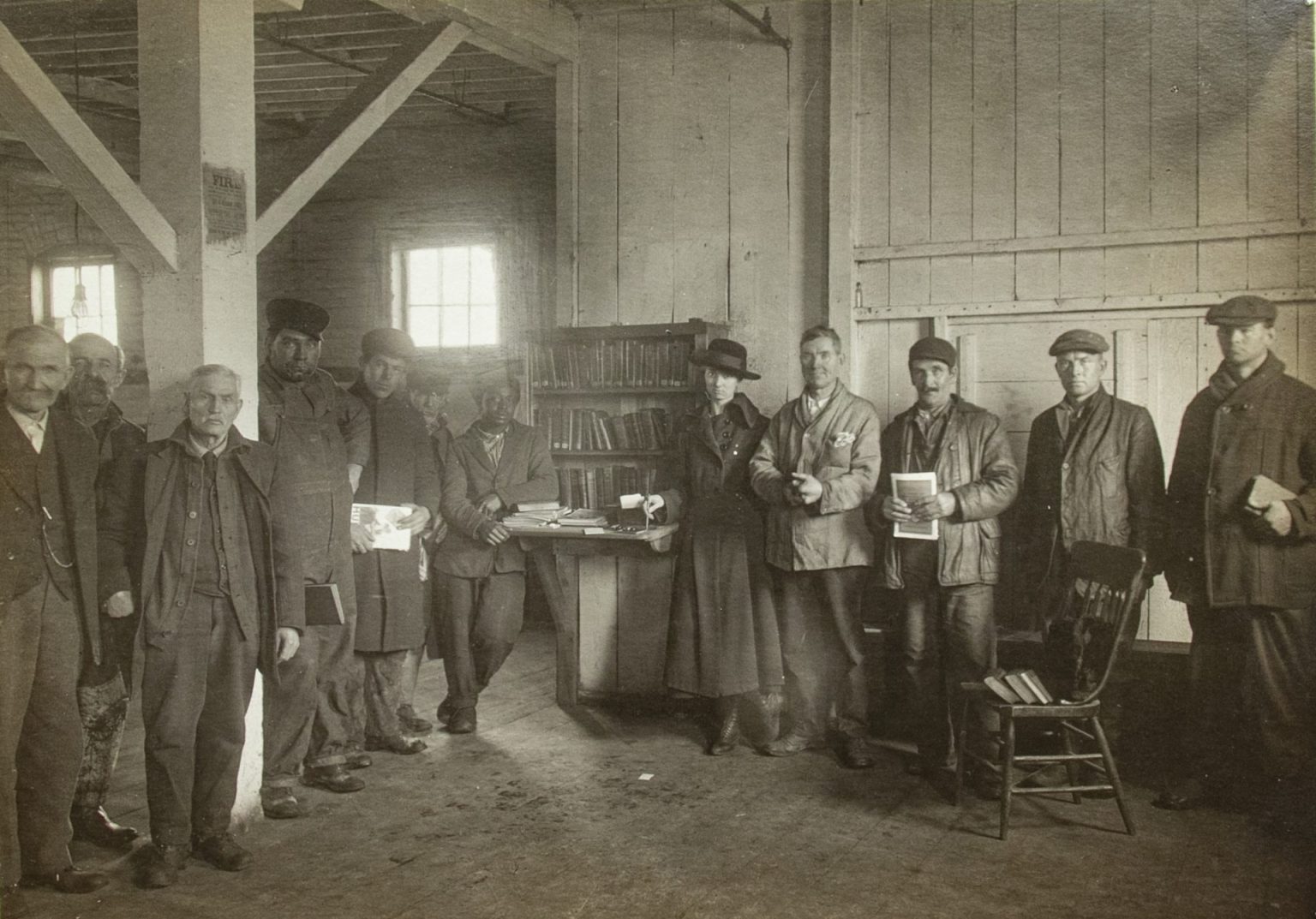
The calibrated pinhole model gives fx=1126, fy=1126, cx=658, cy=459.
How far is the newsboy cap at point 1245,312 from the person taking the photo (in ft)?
14.5

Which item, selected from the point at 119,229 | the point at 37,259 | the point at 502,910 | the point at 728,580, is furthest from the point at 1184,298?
the point at 37,259

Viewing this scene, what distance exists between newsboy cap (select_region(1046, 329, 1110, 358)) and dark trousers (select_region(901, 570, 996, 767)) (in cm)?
110

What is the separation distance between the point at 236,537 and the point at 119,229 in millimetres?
1267

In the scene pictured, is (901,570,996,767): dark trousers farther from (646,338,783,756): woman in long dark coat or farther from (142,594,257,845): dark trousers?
(142,594,257,845): dark trousers

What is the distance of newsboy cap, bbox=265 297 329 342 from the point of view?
4.68 m

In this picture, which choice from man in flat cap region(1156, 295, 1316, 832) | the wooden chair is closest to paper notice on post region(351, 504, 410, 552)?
the wooden chair

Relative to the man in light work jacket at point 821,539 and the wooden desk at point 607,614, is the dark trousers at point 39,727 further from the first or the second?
the man in light work jacket at point 821,539

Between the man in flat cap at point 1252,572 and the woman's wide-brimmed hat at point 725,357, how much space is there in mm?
2071

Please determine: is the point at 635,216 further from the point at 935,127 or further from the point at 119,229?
the point at 119,229

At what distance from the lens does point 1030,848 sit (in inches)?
162

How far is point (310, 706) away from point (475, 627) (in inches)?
53.2

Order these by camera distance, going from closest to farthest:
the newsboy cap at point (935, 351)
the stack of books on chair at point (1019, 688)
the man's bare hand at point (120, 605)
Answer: the man's bare hand at point (120, 605)
the stack of books on chair at point (1019, 688)
the newsboy cap at point (935, 351)

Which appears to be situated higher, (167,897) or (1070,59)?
(1070,59)

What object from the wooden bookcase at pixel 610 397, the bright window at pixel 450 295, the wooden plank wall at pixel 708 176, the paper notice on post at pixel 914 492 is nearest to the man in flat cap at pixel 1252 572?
the paper notice on post at pixel 914 492
